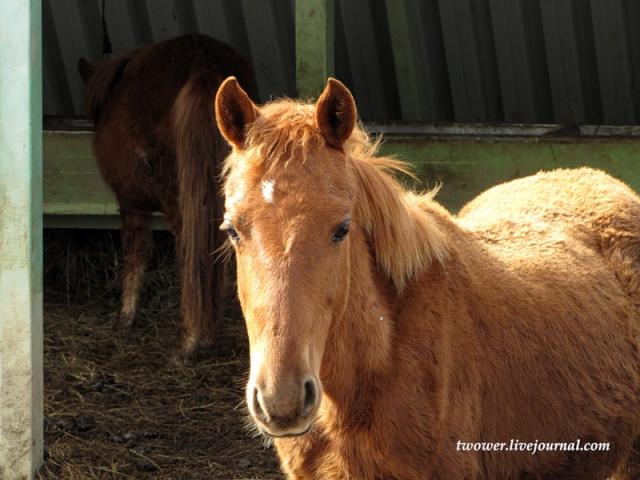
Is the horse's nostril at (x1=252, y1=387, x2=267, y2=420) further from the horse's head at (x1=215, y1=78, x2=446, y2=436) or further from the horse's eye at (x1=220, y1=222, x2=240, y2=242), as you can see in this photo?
the horse's eye at (x1=220, y1=222, x2=240, y2=242)

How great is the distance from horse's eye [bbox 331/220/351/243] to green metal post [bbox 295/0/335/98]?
2777 millimetres

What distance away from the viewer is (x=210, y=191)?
6.00 meters

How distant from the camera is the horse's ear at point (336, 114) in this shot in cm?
299

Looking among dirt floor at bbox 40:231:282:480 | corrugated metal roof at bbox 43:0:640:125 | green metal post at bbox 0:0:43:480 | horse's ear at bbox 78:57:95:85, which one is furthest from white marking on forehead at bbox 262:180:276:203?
corrugated metal roof at bbox 43:0:640:125

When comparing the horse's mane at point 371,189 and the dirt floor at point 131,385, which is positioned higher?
the horse's mane at point 371,189

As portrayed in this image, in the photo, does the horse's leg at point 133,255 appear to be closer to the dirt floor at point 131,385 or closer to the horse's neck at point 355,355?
the dirt floor at point 131,385

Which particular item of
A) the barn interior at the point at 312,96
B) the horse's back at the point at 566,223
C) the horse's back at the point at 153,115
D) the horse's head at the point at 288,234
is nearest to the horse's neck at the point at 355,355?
the horse's head at the point at 288,234

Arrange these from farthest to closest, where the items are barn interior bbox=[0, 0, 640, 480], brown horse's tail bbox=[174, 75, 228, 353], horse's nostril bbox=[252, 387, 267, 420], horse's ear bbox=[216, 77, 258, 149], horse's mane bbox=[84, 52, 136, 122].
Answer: horse's mane bbox=[84, 52, 136, 122], brown horse's tail bbox=[174, 75, 228, 353], barn interior bbox=[0, 0, 640, 480], horse's ear bbox=[216, 77, 258, 149], horse's nostril bbox=[252, 387, 267, 420]

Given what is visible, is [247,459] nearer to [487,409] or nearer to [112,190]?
[487,409]

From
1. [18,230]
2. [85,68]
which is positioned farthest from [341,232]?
[85,68]

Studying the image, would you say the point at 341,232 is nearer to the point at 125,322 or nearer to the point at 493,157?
the point at 493,157

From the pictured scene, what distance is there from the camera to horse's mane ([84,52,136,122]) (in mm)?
7078

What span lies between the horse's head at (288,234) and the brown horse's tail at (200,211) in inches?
113

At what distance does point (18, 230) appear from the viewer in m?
4.16
